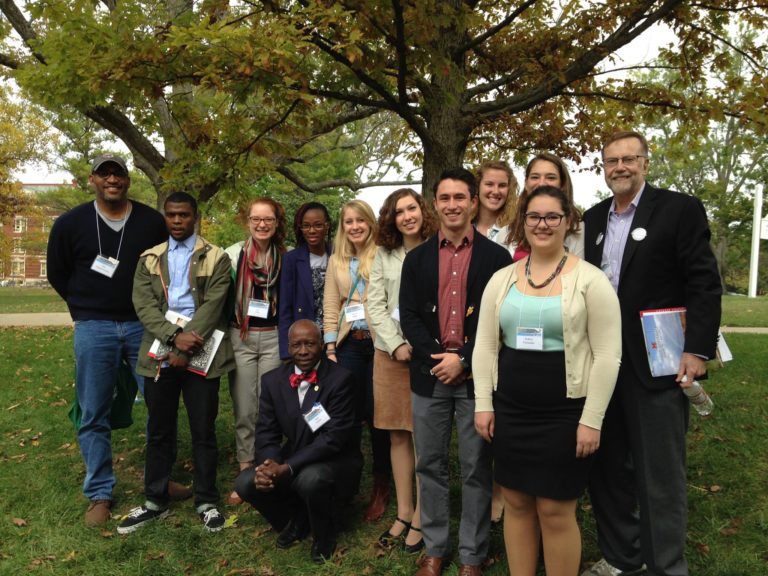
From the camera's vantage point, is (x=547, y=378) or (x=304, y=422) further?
(x=304, y=422)

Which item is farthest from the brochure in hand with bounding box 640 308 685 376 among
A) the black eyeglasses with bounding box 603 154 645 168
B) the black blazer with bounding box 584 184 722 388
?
the black eyeglasses with bounding box 603 154 645 168

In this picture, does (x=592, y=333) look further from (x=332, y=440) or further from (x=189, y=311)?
(x=189, y=311)

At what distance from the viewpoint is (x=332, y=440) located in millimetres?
3893

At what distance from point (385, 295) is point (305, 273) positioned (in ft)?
2.82

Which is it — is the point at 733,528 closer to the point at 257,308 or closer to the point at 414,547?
the point at 414,547

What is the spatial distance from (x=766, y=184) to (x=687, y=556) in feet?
120

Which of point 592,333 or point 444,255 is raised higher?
point 444,255

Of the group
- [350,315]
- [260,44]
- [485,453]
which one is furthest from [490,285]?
[260,44]

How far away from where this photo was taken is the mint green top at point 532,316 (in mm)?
2793

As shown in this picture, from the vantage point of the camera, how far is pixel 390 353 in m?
3.76

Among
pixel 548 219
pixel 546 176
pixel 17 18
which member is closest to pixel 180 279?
pixel 546 176

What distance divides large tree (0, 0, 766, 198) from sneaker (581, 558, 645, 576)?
12.2ft

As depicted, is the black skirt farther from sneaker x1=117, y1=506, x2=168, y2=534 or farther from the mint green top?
sneaker x1=117, y1=506, x2=168, y2=534

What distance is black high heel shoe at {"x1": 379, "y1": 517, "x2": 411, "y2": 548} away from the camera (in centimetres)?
388
